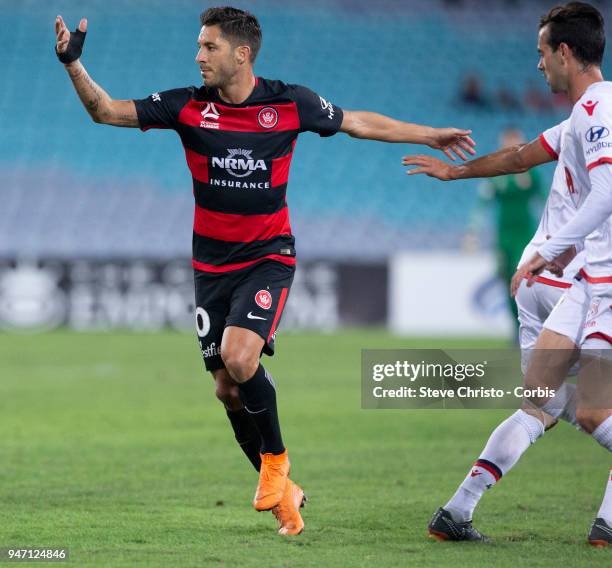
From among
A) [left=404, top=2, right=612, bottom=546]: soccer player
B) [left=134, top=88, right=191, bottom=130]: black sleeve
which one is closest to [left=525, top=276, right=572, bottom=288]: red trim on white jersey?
[left=404, top=2, right=612, bottom=546]: soccer player

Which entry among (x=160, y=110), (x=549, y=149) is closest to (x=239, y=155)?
(x=160, y=110)

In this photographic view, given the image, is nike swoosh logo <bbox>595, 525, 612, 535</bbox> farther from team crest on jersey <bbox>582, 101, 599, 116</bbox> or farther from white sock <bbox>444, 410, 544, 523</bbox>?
team crest on jersey <bbox>582, 101, 599, 116</bbox>

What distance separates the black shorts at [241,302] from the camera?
5312 mm

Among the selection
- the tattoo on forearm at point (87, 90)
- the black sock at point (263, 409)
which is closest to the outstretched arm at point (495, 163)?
the black sock at point (263, 409)

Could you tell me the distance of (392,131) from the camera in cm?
567

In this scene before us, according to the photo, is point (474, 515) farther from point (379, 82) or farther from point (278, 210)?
point (379, 82)

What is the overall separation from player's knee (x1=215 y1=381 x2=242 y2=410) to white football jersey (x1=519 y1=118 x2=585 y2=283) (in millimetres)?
1522

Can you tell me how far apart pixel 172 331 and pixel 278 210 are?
12806 millimetres

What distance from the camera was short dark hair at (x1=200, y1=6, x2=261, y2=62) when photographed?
541cm

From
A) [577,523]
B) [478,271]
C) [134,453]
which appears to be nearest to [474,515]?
[577,523]

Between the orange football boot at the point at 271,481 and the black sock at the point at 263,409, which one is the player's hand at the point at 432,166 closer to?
the black sock at the point at 263,409

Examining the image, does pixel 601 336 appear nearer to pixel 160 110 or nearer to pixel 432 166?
pixel 432 166

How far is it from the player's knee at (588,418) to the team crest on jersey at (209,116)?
2030 mm

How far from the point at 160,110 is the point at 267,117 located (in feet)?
1.60
